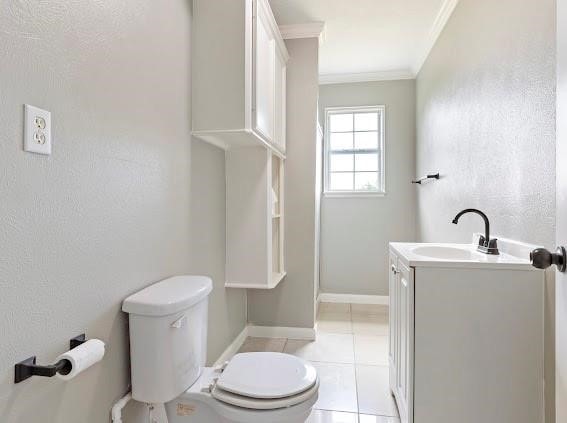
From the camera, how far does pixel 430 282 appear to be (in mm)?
1350

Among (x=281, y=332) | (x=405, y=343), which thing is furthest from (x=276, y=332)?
(x=405, y=343)

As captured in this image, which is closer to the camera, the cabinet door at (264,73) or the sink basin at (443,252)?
the sink basin at (443,252)

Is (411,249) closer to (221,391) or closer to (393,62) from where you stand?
(221,391)

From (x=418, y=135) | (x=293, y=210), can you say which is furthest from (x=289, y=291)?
(x=418, y=135)

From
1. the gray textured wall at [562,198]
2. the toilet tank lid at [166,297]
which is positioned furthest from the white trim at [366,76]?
the toilet tank lid at [166,297]

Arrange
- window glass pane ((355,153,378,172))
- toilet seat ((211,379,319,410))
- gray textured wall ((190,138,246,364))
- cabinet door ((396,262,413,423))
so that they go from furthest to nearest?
window glass pane ((355,153,378,172))
gray textured wall ((190,138,246,364))
cabinet door ((396,262,413,423))
toilet seat ((211,379,319,410))

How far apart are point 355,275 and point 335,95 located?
2123 mm

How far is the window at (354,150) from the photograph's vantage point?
12.4ft

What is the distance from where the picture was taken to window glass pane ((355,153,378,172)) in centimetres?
381

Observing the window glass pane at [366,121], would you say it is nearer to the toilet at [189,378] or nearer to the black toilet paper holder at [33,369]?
the toilet at [189,378]

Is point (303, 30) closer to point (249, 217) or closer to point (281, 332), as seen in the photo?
point (249, 217)

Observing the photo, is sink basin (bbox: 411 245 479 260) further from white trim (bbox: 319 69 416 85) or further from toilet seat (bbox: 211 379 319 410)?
white trim (bbox: 319 69 416 85)

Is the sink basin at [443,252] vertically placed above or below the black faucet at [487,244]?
below

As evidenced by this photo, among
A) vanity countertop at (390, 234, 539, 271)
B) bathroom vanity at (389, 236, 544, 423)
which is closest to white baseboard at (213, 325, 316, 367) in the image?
vanity countertop at (390, 234, 539, 271)
